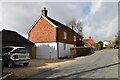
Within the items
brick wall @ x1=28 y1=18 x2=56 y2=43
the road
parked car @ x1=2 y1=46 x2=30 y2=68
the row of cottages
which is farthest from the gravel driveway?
brick wall @ x1=28 y1=18 x2=56 y2=43

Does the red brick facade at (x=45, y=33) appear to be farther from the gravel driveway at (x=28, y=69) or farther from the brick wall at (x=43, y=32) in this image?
the gravel driveway at (x=28, y=69)

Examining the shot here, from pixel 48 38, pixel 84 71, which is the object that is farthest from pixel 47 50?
pixel 84 71

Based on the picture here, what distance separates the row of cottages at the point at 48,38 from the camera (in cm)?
3431

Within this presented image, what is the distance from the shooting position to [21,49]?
1912cm

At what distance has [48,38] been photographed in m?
35.3

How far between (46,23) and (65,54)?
6.91 m

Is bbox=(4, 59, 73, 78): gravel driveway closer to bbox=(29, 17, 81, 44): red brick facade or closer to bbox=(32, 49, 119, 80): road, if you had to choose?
bbox=(32, 49, 119, 80): road

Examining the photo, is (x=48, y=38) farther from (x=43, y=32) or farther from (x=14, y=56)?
(x=14, y=56)

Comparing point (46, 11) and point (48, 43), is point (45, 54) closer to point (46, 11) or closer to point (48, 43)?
point (48, 43)

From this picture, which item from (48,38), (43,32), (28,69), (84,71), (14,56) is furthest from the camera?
(43,32)

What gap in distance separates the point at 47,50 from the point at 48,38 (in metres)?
2.09

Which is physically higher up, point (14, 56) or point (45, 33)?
point (45, 33)

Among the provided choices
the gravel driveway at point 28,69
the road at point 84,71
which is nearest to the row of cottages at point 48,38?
the gravel driveway at point 28,69

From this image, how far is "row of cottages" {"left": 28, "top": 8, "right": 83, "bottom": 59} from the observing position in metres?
34.3
